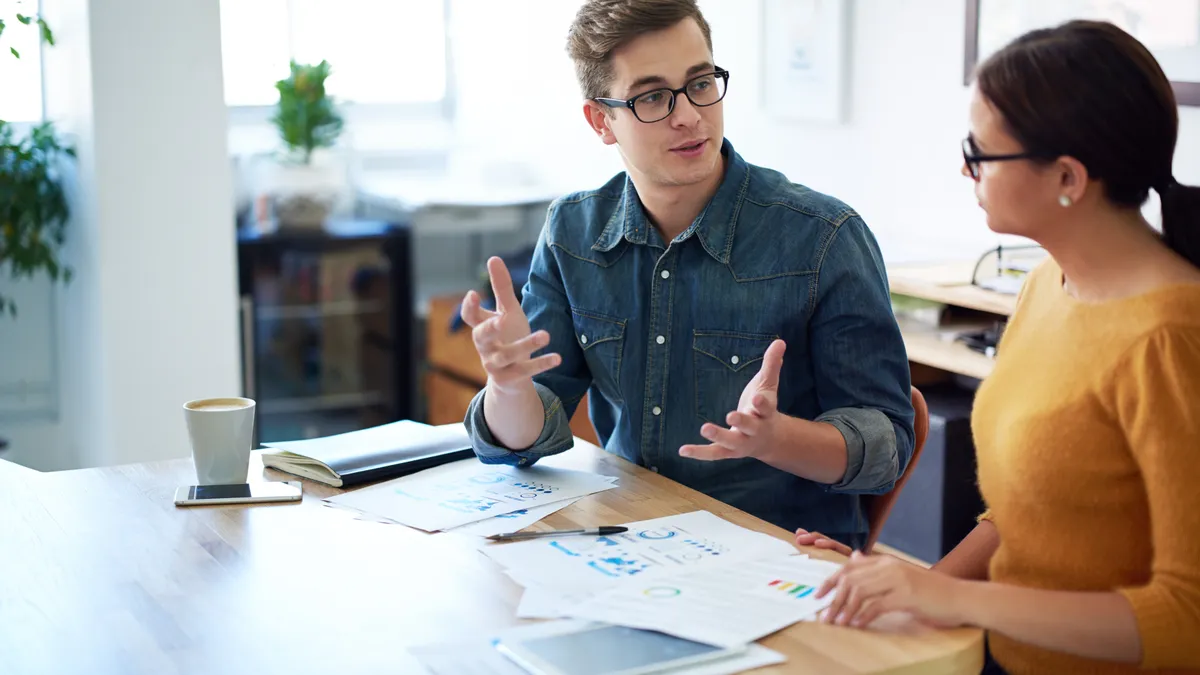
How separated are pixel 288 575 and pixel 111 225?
82.0 inches

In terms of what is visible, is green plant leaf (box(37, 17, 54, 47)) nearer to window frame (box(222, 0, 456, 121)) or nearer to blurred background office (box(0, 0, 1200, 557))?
blurred background office (box(0, 0, 1200, 557))

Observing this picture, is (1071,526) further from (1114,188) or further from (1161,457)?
(1114,188)

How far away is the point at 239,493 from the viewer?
1547mm

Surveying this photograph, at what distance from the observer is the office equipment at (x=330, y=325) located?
411cm

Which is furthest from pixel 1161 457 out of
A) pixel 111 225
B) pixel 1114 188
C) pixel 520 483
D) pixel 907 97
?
pixel 111 225

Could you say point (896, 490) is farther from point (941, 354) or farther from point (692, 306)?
point (941, 354)

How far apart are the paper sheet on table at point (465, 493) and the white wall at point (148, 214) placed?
1783mm

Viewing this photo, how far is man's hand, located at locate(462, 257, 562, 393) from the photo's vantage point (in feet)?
4.85

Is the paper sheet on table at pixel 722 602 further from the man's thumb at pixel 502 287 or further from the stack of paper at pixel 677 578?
the man's thumb at pixel 502 287

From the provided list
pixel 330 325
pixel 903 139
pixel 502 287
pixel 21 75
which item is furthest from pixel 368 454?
pixel 330 325

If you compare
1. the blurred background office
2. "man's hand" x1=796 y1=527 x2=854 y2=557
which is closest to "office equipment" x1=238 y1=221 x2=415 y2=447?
the blurred background office

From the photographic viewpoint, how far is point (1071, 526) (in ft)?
3.86

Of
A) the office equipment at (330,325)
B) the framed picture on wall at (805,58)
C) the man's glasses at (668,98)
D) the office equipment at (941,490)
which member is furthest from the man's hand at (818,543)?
the office equipment at (330,325)

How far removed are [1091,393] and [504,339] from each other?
2.23 ft
